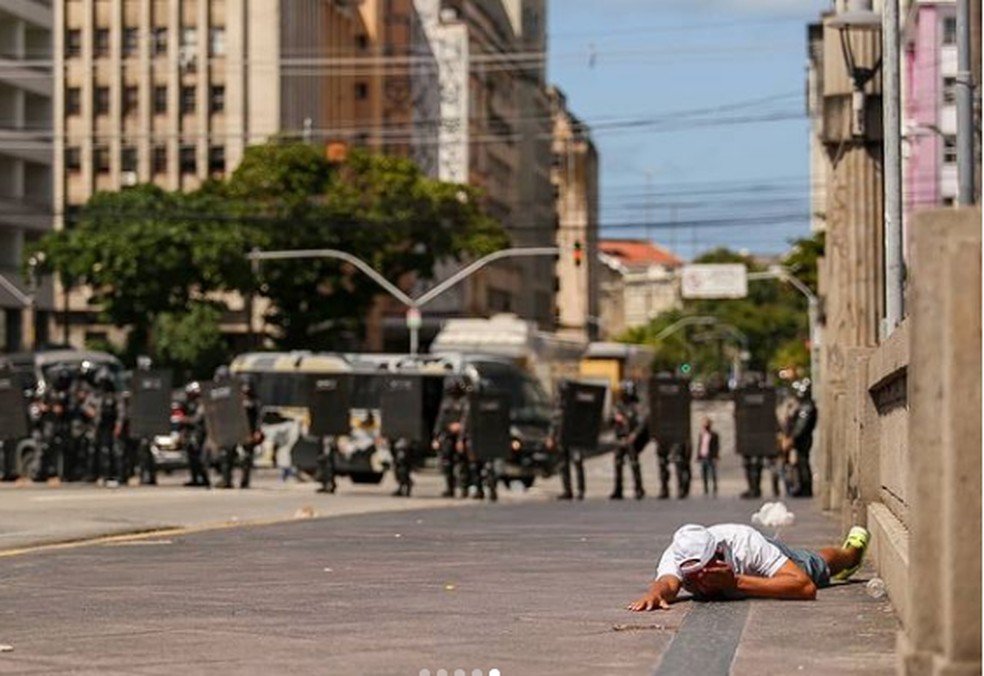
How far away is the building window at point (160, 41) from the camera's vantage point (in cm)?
10494

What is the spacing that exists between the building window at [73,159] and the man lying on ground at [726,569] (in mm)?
94209

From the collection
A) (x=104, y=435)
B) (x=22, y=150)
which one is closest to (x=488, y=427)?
(x=104, y=435)

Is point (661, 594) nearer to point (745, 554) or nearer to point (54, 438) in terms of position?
point (745, 554)

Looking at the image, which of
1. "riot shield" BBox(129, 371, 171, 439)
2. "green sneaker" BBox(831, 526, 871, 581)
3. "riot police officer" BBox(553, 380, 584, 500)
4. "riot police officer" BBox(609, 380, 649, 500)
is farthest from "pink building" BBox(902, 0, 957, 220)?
"green sneaker" BBox(831, 526, 871, 581)

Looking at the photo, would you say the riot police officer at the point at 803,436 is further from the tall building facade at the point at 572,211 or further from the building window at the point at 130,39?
the tall building facade at the point at 572,211

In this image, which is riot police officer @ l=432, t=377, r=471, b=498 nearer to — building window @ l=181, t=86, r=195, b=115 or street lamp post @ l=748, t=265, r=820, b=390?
street lamp post @ l=748, t=265, r=820, b=390

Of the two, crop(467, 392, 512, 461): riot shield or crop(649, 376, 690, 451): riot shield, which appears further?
crop(649, 376, 690, 451): riot shield

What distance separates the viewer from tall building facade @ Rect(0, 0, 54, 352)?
84750 mm

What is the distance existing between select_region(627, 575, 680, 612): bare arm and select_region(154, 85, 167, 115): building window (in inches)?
3728

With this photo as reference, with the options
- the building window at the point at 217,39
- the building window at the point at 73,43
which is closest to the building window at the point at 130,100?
the building window at the point at 73,43

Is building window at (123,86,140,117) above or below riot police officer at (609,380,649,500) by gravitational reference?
above

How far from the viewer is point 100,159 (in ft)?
346

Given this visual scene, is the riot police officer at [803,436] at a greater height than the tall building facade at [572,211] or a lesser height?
lesser

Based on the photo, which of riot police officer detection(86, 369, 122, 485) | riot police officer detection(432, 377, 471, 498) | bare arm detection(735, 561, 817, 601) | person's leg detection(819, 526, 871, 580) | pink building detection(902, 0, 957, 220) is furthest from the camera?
pink building detection(902, 0, 957, 220)
